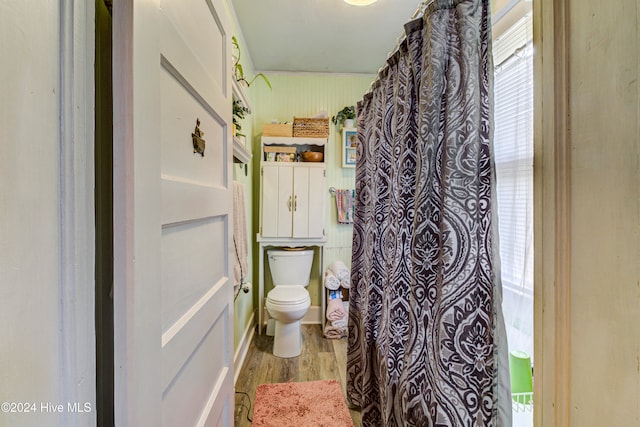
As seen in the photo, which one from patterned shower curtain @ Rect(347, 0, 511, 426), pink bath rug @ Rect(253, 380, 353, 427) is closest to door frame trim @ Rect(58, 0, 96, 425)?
patterned shower curtain @ Rect(347, 0, 511, 426)

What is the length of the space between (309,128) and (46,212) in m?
2.49

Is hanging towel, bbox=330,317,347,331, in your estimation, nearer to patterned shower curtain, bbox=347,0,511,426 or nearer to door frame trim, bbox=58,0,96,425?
patterned shower curtain, bbox=347,0,511,426

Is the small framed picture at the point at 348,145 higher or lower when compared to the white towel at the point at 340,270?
higher

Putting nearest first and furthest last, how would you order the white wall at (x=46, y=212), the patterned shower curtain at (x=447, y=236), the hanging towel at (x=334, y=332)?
the white wall at (x=46, y=212)
the patterned shower curtain at (x=447, y=236)
the hanging towel at (x=334, y=332)

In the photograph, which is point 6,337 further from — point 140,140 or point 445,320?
point 445,320

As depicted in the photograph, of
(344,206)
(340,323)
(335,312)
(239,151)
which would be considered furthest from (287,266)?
(239,151)

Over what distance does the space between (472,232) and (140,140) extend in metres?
0.85

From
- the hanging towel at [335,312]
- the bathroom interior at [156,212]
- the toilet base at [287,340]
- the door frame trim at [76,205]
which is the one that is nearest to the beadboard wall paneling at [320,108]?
the hanging towel at [335,312]

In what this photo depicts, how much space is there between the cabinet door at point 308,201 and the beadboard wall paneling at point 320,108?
28cm

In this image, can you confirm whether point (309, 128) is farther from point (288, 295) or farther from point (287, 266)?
point (288, 295)

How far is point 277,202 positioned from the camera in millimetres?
2635

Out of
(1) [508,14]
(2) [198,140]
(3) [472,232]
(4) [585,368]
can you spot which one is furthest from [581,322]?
(1) [508,14]

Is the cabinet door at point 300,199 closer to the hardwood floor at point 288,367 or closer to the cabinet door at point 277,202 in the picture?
the cabinet door at point 277,202

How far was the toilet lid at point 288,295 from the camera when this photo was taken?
2242 mm
